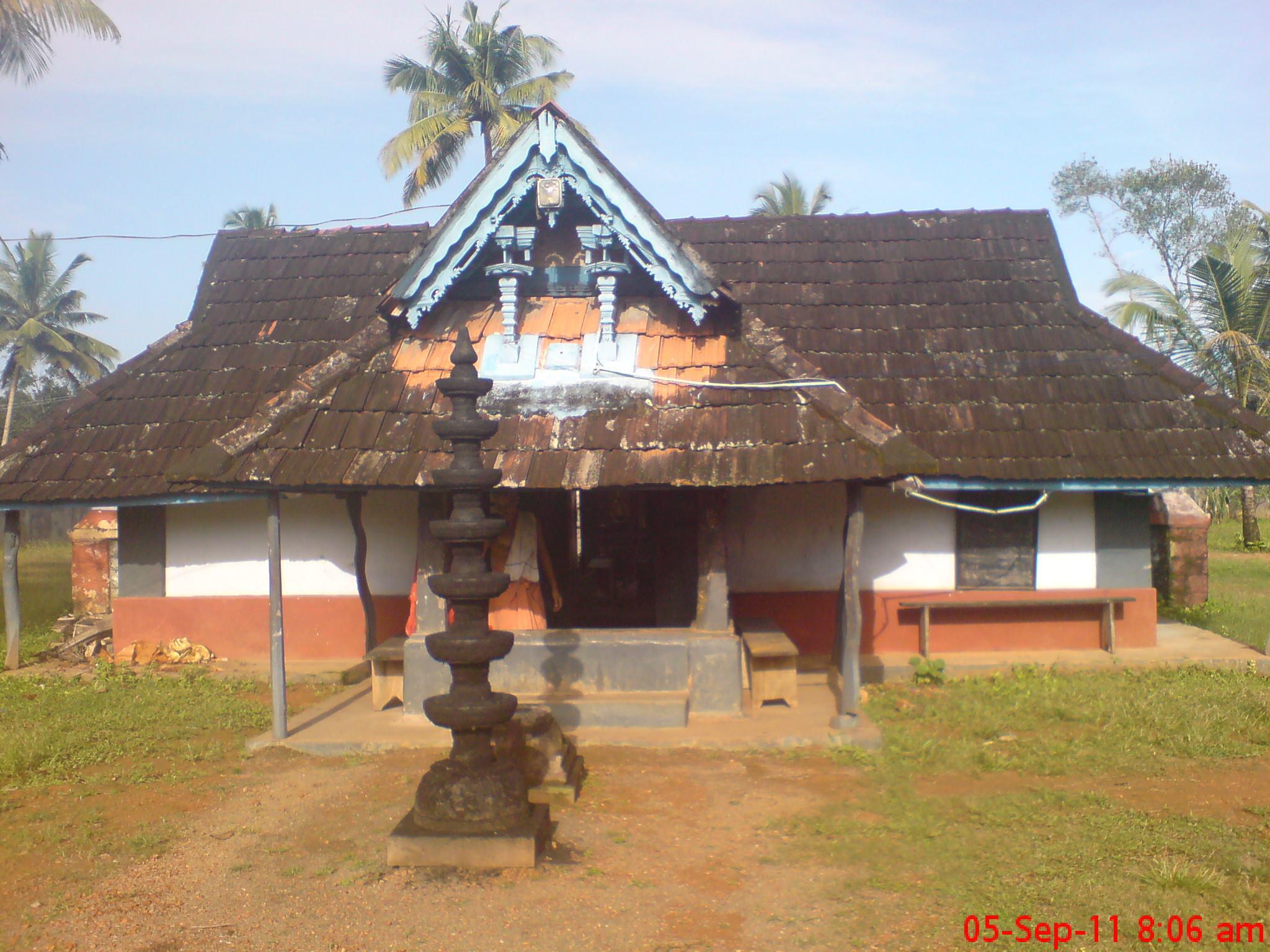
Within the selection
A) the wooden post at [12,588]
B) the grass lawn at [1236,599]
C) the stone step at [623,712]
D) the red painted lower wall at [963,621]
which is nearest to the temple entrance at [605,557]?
the red painted lower wall at [963,621]

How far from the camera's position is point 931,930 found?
4699mm

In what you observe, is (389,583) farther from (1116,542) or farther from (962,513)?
(1116,542)

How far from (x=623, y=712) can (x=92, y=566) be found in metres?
10.2

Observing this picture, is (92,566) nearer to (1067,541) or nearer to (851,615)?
(851,615)

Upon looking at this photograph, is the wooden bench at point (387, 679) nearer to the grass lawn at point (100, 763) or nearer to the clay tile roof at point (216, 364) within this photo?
the grass lawn at point (100, 763)

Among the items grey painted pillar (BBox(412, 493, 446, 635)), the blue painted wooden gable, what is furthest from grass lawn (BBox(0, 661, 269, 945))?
the blue painted wooden gable

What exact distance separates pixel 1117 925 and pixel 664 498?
601 centimetres

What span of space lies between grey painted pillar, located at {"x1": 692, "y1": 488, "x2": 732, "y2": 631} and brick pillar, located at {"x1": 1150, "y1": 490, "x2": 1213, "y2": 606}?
28.9ft

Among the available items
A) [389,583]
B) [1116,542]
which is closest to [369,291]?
[389,583]

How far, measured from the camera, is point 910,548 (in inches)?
412

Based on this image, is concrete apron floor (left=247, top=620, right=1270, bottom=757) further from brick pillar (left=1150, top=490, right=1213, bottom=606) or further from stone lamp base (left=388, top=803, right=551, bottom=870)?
brick pillar (left=1150, top=490, right=1213, bottom=606)

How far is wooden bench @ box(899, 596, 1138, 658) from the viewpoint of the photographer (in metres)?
10.2

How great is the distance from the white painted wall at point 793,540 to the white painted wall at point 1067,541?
2155 millimetres

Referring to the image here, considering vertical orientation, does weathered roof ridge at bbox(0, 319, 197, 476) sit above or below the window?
above
